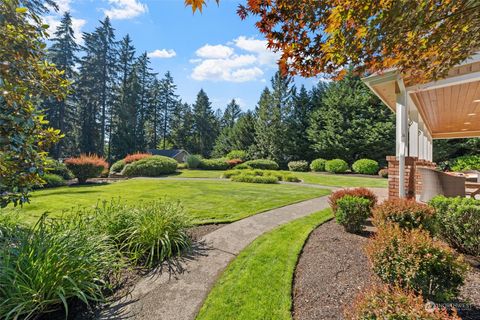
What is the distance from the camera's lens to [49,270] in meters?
2.28

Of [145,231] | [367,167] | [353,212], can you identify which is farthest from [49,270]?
[367,167]

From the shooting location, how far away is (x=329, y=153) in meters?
23.7

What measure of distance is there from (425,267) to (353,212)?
2.21 meters

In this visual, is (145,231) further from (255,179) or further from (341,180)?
(341,180)

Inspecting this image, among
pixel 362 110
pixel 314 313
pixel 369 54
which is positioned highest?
pixel 362 110

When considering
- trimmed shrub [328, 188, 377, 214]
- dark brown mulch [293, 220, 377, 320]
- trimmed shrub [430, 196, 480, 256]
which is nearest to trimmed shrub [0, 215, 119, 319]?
dark brown mulch [293, 220, 377, 320]

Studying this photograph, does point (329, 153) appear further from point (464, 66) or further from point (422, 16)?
point (422, 16)

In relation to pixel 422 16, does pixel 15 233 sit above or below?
below

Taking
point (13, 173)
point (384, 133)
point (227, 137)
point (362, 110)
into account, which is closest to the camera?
point (13, 173)

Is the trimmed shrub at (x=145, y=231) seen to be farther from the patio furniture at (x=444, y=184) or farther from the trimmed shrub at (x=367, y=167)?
the trimmed shrub at (x=367, y=167)

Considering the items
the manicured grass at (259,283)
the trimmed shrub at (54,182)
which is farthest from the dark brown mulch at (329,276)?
the trimmed shrub at (54,182)

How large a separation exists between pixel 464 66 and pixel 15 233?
793 centimetres

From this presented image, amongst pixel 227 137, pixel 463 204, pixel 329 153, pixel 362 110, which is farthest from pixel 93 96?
pixel 463 204

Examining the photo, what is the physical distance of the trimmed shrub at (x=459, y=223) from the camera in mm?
3195
